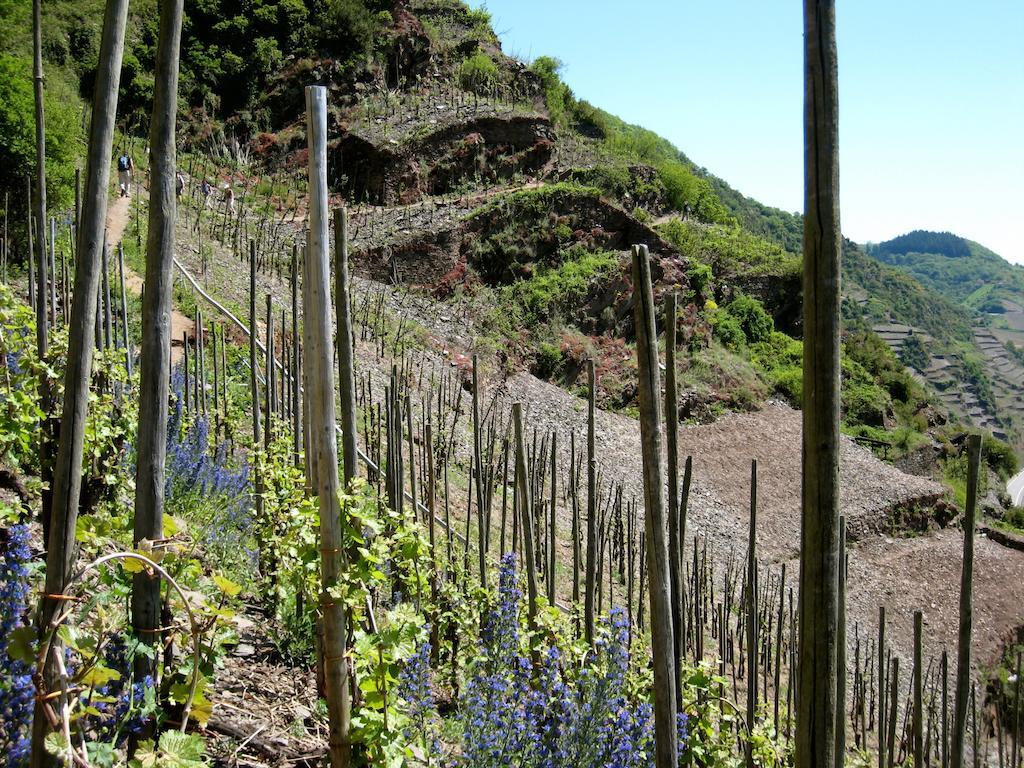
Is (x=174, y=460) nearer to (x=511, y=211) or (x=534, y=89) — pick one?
(x=511, y=211)

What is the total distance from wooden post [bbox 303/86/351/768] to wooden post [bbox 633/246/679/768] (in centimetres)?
97

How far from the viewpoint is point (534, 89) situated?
2938 cm

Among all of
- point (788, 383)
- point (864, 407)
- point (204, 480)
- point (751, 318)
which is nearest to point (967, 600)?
point (204, 480)

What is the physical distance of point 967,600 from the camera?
368 cm

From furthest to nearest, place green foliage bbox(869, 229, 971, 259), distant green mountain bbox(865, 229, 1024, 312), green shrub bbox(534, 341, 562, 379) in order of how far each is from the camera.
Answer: green foliage bbox(869, 229, 971, 259) < distant green mountain bbox(865, 229, 1024, 312) < green shrub bbox(534, 341, 562, 379)

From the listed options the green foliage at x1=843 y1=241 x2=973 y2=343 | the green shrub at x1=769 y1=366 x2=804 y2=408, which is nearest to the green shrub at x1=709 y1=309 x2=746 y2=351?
the green shrub at x1=769 y1=366 x2=804 y2=408

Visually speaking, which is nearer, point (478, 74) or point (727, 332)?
point (727, 332)

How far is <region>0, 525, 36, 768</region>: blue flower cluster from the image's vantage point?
1.95 meters

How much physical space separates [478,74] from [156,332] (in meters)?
→ 28.1

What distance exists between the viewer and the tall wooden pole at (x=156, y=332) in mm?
2109

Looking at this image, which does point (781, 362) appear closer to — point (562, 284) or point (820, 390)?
point (562, 284)

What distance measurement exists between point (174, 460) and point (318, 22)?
25784 millimetres

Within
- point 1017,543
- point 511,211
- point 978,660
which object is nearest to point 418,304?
point 511,211

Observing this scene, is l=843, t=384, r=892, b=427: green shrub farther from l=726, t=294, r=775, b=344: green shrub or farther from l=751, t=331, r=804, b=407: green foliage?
l=726, t=294, r=775, b=344: green shrub
